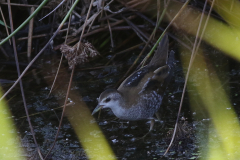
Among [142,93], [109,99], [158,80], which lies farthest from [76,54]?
[158,80]

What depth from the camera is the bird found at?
3.59 m

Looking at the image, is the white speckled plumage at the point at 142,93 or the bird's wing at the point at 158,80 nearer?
the white speckled plumage at the point at 142,93

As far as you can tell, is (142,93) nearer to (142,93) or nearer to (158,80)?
(142,93)

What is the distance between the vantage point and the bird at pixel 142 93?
11.8 ft

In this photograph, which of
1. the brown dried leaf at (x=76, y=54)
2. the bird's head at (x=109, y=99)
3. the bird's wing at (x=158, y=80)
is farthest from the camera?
the bird's wing at (x=158, y=80)

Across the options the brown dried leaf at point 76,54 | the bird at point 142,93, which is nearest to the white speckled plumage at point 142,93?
the bird at point 142,93

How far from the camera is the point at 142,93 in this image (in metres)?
3.82

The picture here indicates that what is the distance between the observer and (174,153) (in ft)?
10.8

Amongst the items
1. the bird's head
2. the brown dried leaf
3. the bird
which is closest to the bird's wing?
the bird

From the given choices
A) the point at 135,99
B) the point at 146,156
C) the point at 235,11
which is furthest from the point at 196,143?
the point at 235,11

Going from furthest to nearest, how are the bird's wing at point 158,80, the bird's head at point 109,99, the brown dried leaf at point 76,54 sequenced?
the bird's wing at point 158,80 → the bird's head at point 109,99 → the brown dried leaf at point 76,54

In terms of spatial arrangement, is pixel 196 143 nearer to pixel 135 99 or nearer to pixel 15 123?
pixel 135 99

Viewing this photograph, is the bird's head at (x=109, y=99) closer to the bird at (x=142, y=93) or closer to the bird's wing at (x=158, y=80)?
the bird at (x=142, y=93)

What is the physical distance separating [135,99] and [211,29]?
7.82 ft
